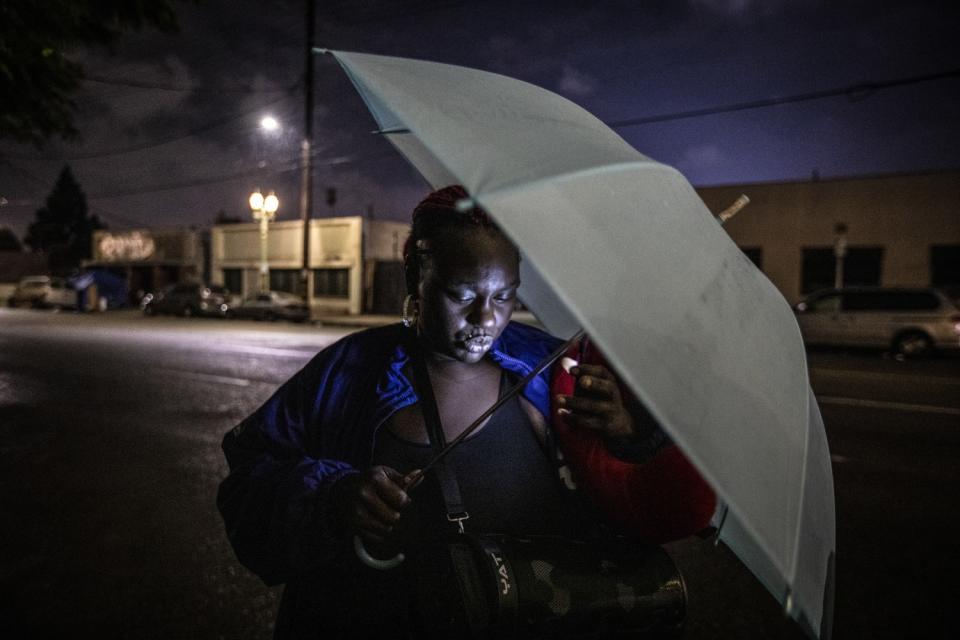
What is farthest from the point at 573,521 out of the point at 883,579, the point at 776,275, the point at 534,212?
the point at 776,275

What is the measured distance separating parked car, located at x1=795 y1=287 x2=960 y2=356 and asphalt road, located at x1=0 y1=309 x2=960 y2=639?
5.56m

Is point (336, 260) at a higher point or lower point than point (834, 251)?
lower

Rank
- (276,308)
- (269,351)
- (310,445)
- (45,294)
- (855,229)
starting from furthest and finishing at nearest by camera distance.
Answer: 1. (45,294)
2. (276,308)
3. (855,229)
4. (269,351)
5. (310,445)

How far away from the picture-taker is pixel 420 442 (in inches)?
54.9

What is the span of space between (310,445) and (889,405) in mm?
8696

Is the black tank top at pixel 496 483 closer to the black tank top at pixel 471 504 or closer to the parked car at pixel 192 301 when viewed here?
the black tank top at pixel 471 504

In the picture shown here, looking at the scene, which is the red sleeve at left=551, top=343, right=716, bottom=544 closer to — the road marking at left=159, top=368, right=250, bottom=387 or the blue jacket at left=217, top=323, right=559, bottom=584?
the blue jacket at left=217, top=323, right=559, bottom=584

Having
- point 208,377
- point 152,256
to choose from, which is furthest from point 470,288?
point 152,256

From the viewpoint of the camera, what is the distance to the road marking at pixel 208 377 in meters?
9.12

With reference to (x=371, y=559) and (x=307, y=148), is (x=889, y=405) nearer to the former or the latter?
(x=371, y=559)

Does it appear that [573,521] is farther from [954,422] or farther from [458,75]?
[954,422]

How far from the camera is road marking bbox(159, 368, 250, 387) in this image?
9.12 metres

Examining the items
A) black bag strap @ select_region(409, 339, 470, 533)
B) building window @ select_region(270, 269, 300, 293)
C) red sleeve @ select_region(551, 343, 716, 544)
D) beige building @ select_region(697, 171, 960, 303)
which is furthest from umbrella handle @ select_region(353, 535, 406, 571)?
building window @ select_region(270, 269, 300, 293)

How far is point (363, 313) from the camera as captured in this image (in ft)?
94.1
